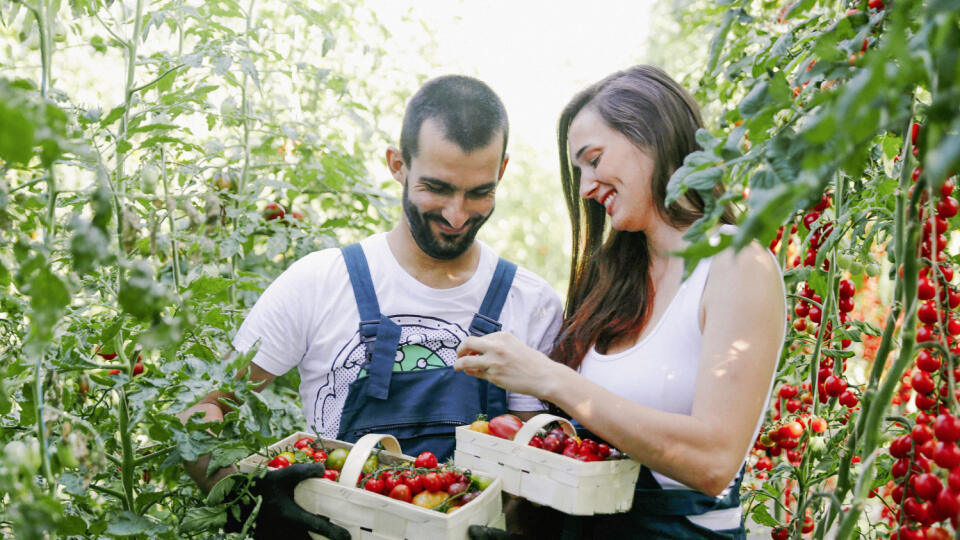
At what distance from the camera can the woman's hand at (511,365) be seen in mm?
1477

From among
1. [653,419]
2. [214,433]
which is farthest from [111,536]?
[653,419]

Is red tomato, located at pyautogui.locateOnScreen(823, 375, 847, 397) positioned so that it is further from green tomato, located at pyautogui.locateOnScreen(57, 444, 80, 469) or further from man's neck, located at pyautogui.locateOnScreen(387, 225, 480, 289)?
green tomato, located at pyautogui.locateOnScreen(57, 444, 80, 469)

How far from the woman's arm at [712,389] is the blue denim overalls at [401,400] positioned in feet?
1.05

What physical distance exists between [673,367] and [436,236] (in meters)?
0.68

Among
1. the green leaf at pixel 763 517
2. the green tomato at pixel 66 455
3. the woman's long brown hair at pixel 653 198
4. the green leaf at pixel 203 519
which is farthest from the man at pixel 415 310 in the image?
the green tomato at pixel 66 455

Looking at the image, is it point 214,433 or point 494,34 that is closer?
point 214,433

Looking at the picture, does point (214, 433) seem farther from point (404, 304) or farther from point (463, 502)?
point (404, 304)

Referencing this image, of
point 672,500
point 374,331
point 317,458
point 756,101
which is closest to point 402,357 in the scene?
point 374,331

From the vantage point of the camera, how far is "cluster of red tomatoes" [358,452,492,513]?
137 centimetres

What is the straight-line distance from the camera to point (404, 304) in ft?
6.19

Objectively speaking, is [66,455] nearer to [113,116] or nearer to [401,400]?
[113,116]

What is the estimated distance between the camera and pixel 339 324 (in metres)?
1.85

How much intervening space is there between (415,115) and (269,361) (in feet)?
2.41

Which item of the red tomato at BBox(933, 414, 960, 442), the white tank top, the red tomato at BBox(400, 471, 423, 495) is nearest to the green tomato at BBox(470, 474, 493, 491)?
the red tomato at BBox(400, 471, 423, 495)
